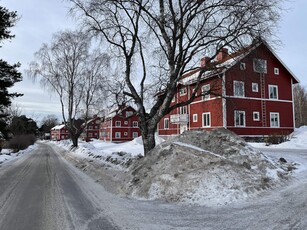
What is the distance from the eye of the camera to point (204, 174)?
763 cm

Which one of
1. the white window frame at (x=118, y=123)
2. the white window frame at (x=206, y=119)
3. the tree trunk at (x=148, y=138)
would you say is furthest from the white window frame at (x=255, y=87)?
the white window frame at (x=118, y=123)

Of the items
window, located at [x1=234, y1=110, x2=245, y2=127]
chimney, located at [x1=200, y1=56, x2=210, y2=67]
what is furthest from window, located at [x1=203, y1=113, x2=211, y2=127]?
chimney, located at [x1=200, y1=56, x2=210, y2=67]

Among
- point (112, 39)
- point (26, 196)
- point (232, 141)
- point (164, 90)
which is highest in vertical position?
point (112, 39)

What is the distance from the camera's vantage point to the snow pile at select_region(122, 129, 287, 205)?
708 cm

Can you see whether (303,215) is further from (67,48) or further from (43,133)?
(43,133)

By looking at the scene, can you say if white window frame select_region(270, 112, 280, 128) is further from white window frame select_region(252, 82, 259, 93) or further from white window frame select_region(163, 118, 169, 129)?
white window frame select_region(163, 118, 169, 129)

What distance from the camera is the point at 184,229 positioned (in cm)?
505

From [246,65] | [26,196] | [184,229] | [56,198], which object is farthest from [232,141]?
[26,196]

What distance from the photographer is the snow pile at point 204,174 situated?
708 cm

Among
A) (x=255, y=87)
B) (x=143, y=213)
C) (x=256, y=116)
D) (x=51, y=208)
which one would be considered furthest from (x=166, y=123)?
(x=143, y=213)

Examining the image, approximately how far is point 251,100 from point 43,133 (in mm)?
142267

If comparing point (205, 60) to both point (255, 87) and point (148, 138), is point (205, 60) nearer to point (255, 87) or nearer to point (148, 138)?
point (148, 138)

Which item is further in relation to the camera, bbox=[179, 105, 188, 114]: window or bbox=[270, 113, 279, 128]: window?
bbox=[179, 105, 188, 114]: window

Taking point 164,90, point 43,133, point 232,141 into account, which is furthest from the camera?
point 43,133
